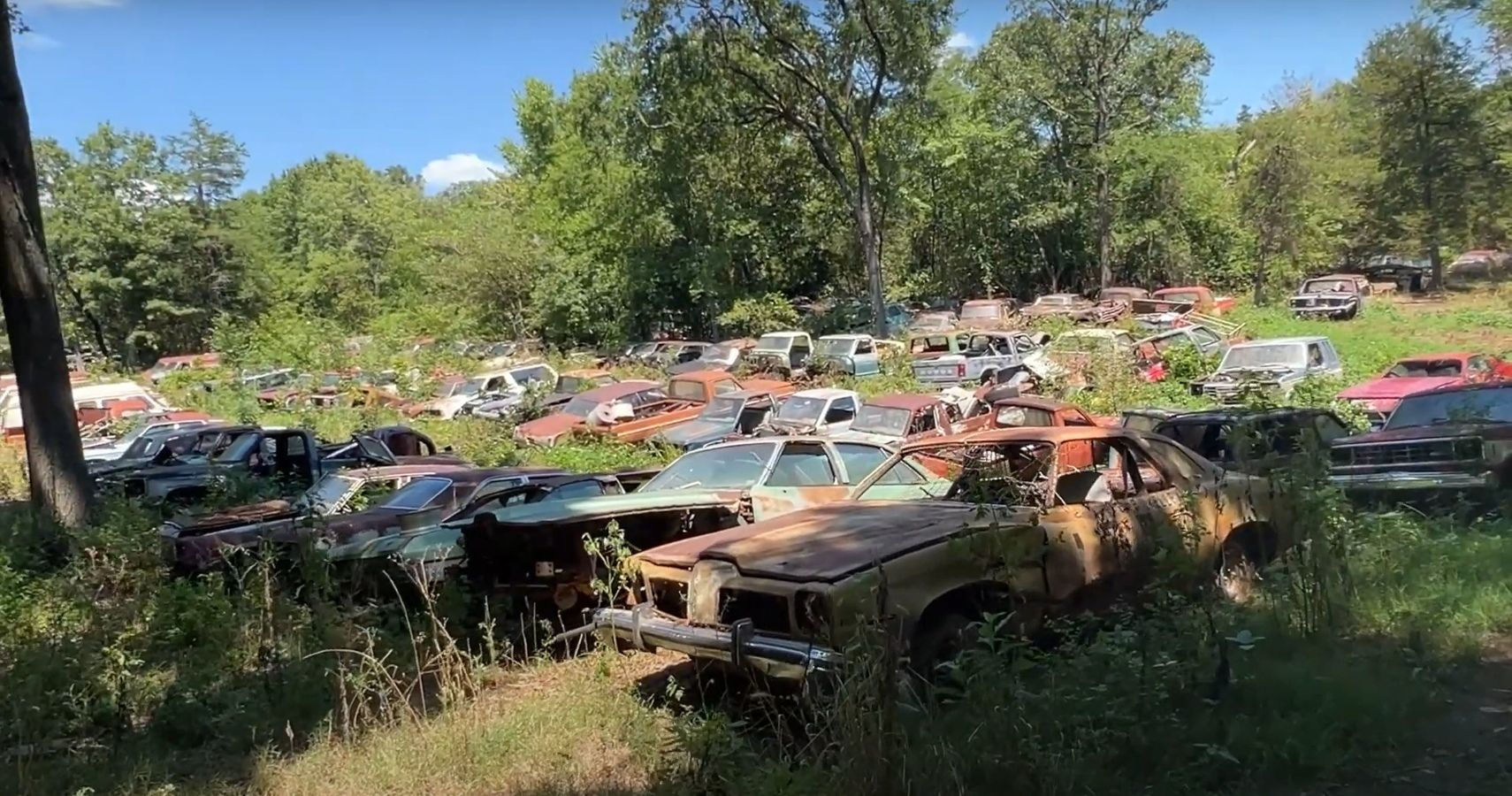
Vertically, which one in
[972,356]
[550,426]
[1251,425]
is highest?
[1251,425]

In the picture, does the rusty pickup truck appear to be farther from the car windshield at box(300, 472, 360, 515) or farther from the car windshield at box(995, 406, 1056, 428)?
the car windshield at box(300, 472, 360, 515)

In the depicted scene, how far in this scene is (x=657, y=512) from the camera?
27.4 feet

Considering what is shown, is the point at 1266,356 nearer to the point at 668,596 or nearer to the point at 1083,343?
the point at 1083,343

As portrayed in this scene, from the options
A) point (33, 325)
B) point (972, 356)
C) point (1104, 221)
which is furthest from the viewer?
point (1104, 221)

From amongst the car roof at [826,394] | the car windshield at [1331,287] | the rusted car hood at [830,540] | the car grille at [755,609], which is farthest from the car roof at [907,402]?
the car windshield at [1331,287]

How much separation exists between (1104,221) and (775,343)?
2036 centimetres

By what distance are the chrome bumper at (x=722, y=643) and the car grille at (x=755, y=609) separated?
0.23 m

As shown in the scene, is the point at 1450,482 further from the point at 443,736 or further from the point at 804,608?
the point at 443,736

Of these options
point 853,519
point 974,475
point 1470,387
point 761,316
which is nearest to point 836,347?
point 761,316

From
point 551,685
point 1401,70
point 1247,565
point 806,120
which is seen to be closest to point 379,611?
point 551,685

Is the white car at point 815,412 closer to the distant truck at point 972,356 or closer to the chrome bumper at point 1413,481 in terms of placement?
the distant truck at point 972,356

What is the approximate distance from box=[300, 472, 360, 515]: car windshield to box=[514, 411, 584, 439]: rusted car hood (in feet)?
30.6

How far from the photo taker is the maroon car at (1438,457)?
9.38 m

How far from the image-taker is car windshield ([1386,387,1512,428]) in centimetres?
980
